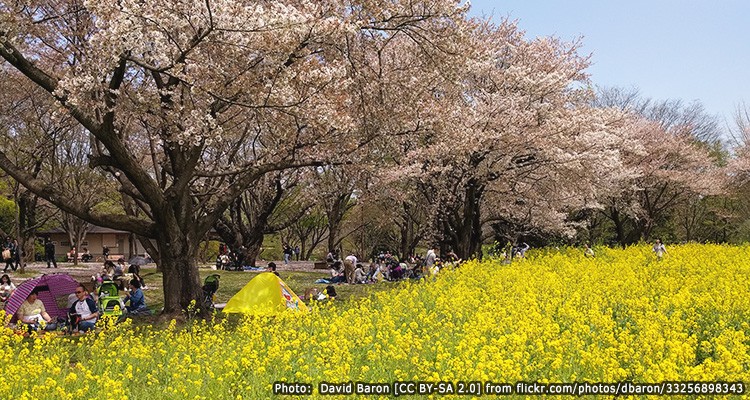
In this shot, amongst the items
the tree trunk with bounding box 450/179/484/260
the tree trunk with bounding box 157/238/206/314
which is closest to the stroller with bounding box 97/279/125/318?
the tree trunk with bounding box 157/238/206/314

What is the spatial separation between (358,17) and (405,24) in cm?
95

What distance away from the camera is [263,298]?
13.0 meters

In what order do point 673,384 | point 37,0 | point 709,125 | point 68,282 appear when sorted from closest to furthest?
point 673,384
point 37,0
point 68,282
point 709,125

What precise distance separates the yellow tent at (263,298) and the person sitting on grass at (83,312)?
7.92 feet

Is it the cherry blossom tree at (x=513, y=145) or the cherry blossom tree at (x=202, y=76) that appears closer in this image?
the cherry blossom tree at (x=202, y=76)

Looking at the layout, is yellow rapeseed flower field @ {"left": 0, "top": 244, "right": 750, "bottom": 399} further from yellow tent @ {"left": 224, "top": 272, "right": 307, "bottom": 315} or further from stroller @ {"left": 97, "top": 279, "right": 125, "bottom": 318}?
stroller @ {"left": 97, "top": 279, "right": 125, "bottom": 318}

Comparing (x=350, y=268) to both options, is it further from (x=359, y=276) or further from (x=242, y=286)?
(x=242, y=286)

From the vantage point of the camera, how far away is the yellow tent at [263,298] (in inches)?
502

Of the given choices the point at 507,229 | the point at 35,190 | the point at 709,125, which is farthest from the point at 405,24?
the point at 709,125

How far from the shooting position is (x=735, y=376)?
5.09 metres

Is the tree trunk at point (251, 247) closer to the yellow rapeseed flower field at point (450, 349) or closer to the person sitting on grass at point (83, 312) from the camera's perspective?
the person sitting on grass at point (83, 312)

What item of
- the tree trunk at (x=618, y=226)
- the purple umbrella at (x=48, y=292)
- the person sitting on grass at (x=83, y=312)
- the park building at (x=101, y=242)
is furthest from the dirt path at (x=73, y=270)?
the park building at (x=101, y=242)

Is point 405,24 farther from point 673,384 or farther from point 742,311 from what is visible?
point 673,384

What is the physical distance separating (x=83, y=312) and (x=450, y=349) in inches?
299
